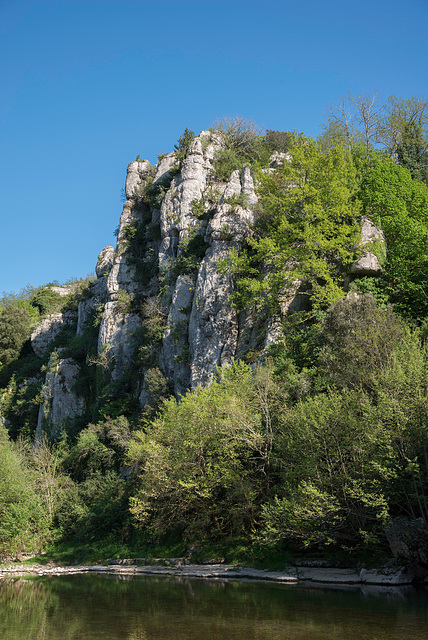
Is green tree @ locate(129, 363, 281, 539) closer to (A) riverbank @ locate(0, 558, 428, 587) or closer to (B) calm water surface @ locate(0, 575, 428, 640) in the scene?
(A) riverbank @ locate(0, 558, 428, 587)

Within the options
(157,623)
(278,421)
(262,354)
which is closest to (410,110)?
(262,354)

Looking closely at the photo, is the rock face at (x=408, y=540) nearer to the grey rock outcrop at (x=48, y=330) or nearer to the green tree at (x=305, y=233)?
the green tree at (x=305, y=233)

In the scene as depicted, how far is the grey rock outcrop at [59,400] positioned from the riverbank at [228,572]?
2198 cm

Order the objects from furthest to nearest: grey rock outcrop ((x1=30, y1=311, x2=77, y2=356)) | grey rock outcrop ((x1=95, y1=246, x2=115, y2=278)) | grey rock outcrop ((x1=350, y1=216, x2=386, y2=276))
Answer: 1. grey rock outcrop ((x1=30, y1=311, x2=77, y2=356))
2. grey rock outcrop ((x1=95, y1=246, x2=115, y2=278))
3. grey rock outcrop ((x1=350, y1=216, x2=386, y2=276))

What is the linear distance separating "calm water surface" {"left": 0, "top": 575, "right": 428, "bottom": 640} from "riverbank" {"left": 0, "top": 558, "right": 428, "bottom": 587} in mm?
1253

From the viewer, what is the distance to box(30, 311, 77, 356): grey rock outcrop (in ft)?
254

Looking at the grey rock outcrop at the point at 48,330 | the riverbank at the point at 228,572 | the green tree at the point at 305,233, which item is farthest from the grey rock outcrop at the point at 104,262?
the riverbank at the point at 228,572

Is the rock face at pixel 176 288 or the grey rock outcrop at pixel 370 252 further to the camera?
the rock face at pixel 176 288

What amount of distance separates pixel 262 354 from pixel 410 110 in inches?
1380

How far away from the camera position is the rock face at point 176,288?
44.6 meters

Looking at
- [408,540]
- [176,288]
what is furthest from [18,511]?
[408,540]

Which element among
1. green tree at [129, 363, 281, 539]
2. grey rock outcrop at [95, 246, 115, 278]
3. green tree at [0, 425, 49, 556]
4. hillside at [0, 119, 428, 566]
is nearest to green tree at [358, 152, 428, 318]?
hillside at [0, 119, 428, 566]

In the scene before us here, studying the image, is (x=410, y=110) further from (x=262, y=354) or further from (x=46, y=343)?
(x=46, y=343)

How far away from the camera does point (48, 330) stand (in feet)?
257
